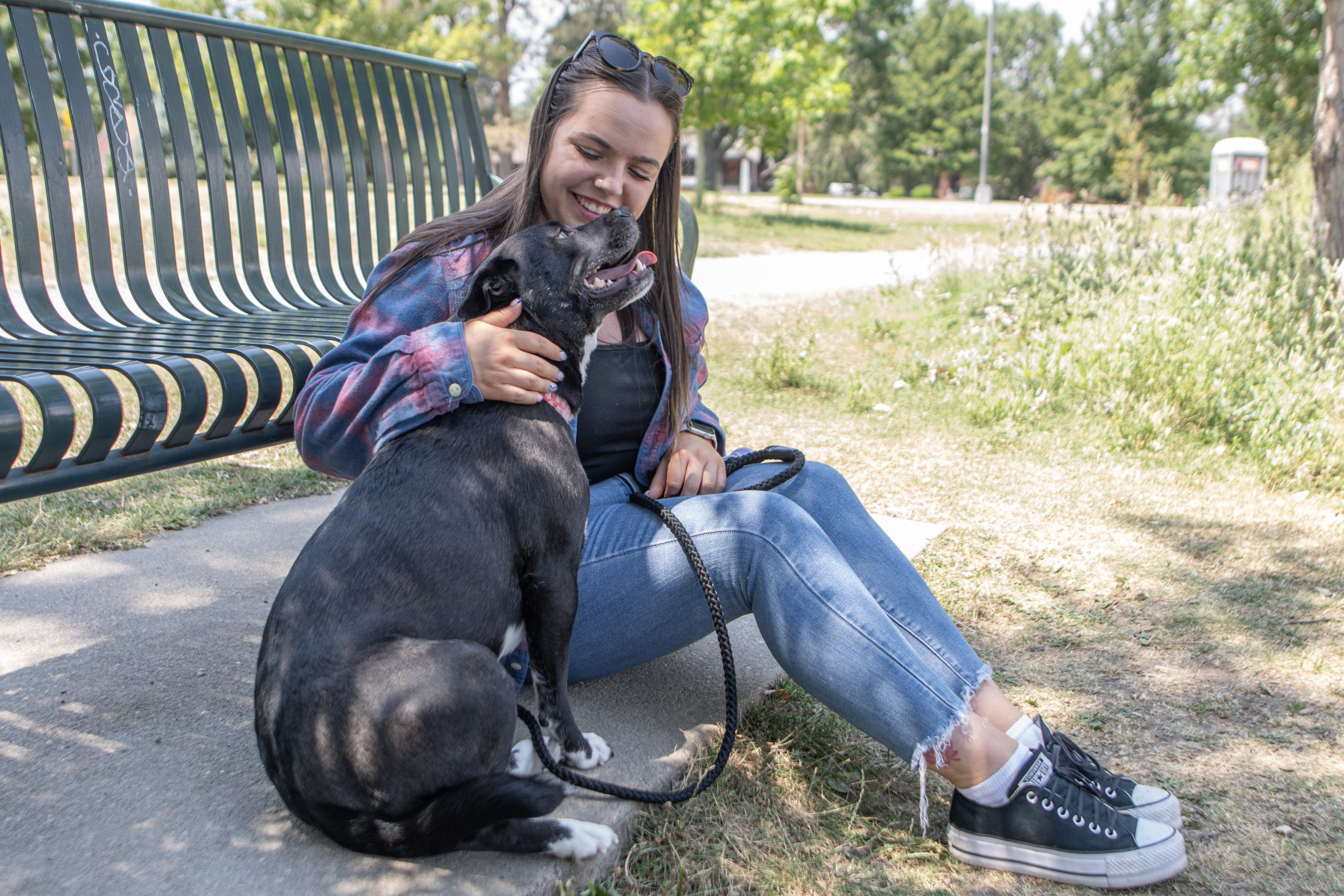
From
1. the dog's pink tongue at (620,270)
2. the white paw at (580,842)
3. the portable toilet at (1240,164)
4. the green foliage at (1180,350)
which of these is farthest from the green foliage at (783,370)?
the portable toilet at (1240,164)

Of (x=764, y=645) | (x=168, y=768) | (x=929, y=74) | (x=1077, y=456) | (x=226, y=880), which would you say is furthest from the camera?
(x=929, y=74)

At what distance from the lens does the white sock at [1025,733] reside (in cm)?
215

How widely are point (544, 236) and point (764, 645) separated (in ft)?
4.59

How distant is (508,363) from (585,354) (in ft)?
1.23

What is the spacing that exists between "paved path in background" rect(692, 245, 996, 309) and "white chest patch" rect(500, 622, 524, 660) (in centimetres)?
663

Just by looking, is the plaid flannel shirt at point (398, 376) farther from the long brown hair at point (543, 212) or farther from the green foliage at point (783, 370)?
the green foliage at point (783, 370)

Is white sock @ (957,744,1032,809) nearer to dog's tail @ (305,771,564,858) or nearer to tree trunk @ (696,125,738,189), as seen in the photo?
dog's tail @ (305,771,564,858)

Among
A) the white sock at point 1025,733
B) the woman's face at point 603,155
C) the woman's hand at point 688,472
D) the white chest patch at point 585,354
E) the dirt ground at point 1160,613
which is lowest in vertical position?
the dirt ground at point 1160,613

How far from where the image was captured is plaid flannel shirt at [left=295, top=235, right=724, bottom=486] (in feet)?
6.75

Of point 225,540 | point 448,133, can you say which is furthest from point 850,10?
point 225,540

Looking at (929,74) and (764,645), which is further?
(929,74)

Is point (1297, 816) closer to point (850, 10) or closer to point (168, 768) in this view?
point (168, 768)

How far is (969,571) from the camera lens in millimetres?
3670

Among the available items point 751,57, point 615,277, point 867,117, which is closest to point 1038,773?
point 615,277
